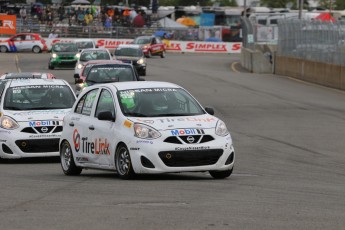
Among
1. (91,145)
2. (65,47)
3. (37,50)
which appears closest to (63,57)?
(65,47)

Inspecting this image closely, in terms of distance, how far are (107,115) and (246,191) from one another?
265 cm

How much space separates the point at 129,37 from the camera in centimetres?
8588

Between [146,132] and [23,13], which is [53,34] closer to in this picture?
[23,13]

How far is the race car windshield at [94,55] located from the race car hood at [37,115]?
2679 cm

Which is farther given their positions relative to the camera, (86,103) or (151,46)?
(151,46)

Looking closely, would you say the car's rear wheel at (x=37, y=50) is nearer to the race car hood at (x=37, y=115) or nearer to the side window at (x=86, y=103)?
the race car hood at (x=37, y=115)

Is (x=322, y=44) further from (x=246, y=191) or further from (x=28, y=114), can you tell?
(x=246, y=191)

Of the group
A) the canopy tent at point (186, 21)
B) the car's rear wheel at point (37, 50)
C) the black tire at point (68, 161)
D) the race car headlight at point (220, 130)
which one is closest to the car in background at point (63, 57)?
the car's rear wheel at point (37, 50)

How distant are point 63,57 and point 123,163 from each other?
4096 centimetres

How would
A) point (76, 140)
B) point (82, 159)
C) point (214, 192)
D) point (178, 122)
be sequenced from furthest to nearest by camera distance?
point (76, 140) < point (82, 159) < point (178, 122) < point (214, 192)

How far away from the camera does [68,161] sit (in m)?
15.4

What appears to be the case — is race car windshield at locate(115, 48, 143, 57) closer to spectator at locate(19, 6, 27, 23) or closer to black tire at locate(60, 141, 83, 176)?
black tire at locate(60, 141, 83, 176)

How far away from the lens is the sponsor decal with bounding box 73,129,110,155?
46.3 feet

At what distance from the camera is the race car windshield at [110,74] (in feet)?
99.0
